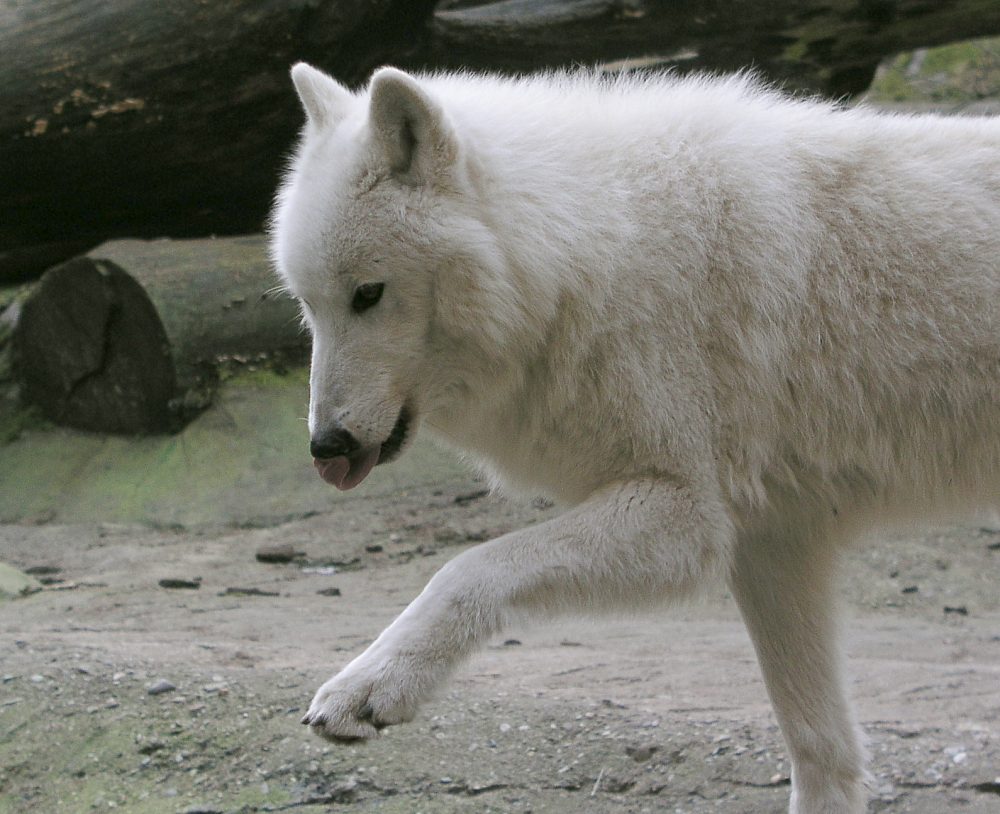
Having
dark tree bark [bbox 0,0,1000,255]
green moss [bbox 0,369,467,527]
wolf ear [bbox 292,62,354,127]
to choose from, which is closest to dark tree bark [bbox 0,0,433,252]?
dark tree bark [bbox 0,0,1000,255]

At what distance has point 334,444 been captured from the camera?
132 inches

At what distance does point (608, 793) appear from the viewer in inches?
155

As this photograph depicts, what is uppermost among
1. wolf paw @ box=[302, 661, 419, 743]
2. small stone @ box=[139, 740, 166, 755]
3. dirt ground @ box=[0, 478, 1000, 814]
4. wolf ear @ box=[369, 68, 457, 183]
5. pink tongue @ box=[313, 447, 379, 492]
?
wolf ear @ box=[369, 68, 457, 183]

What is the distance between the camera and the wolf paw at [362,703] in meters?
2.91

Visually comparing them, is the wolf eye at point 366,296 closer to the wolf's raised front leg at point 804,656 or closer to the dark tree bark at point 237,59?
the wolf's raised front leg at point 804,656

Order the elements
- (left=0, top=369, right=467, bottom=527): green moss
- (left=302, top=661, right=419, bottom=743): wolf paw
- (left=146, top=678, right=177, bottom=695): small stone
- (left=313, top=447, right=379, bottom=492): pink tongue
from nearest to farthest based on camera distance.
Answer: (left=302, top=661, right=419, bottom=743): wolf paw < (left=313, top=447, right=379, bottom=492): pink tongue < (left=146, top=678, right=177, bottom=695): small stone < (left=0, top=369, right=467, bottom=527): green moss

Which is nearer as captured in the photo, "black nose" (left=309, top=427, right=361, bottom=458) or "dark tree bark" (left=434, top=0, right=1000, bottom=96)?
"black nose" (left=309, top=427, right=361, bottom=458)

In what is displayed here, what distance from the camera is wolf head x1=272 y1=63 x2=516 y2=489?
11.0 feet

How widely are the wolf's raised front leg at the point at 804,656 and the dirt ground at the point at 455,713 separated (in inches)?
8.8

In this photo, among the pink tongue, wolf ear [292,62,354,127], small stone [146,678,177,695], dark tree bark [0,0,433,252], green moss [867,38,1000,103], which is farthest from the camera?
green moss [867,38,1000,103]

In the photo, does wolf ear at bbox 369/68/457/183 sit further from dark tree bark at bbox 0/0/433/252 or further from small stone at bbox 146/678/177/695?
dark tree bark at bbox 0/0/433/252

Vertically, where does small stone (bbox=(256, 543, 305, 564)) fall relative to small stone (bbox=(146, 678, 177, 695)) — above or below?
A: below

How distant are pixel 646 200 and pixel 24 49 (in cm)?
424

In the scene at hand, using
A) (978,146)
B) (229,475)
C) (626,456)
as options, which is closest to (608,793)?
(626,456)
